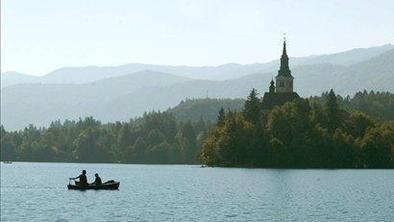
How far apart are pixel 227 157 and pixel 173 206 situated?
10014 cm

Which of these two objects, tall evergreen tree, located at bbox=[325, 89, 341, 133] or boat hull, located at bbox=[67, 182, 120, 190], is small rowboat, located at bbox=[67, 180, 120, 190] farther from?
tall evergreen tree, located at bbox=[325, 89, 341, 133]

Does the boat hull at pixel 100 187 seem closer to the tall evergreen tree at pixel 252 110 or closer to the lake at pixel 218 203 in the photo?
the lake at pixel 218 203

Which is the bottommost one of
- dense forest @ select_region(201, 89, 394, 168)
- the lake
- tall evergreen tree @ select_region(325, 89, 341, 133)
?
the lake

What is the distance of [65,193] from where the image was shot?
338 feet

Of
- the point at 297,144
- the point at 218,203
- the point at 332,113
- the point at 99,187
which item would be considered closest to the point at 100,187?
the point at 99,187

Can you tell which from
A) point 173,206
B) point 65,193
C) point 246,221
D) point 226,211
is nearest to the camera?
point 246,221

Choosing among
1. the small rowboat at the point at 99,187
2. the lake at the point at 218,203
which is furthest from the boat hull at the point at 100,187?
the lake at the point at 218,203

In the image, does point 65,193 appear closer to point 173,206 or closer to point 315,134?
point 173,206

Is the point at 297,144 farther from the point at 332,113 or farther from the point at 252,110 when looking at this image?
the point at 252,110

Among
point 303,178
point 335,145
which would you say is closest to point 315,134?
point 335,145

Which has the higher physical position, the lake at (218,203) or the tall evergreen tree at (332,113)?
the tall evergreen tree at (332,113)

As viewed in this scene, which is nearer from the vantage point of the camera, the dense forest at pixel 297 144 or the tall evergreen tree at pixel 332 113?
the dense forest at pixel 297 144

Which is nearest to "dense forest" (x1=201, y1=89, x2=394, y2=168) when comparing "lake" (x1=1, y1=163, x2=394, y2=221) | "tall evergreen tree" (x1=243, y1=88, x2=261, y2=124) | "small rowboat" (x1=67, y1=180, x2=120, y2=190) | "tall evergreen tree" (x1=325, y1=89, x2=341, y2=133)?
"tall evergreen tree" (x1=325, y1=89, x2=341, y2=133)

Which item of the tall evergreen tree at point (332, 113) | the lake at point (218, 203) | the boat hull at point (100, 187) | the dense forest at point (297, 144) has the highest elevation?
the tall evergreen tree at point (332, 113)
